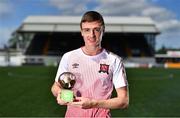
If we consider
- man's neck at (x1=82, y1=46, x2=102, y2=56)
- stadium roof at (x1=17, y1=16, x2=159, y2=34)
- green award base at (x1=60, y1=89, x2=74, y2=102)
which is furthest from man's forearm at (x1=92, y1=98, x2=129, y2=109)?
stadium roof at (x1=17, y1=16, x2=159, y2=34)

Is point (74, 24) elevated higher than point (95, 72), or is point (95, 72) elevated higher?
point (95, 72)

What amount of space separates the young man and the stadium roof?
7701cm

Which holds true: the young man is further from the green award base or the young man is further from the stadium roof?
the stadium roof

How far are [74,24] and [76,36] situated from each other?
2.40 meters

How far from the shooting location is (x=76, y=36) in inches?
3388

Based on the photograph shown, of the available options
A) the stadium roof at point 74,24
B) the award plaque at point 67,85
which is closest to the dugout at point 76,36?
the stadium roof at point 74,24

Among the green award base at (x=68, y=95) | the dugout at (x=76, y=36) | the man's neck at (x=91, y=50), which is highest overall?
the man's neck at (x=91, y=50)

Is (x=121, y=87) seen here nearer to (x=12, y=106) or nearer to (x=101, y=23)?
(x=101, y=23)

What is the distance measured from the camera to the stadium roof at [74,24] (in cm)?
8288

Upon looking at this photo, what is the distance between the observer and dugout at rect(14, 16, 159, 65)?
83.4 m

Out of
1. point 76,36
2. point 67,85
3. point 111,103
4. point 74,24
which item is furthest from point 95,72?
point 74,24

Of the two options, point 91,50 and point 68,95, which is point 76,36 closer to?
point 91,50

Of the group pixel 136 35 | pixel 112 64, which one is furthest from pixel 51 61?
pixel 112 64

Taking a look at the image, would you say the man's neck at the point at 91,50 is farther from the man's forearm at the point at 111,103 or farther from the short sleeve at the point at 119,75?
the man's forearm at the point at 111,103
